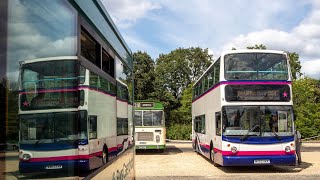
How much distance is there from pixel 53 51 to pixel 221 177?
471 inches

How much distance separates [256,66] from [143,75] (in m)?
42.5

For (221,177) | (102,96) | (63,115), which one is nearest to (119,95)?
(102,96)

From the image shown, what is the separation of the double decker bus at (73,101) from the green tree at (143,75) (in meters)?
51.1

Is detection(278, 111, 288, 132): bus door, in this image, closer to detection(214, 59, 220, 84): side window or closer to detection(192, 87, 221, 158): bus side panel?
detection(192, 87, 221, 158): bus side panel

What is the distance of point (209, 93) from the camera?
17422 millimetres

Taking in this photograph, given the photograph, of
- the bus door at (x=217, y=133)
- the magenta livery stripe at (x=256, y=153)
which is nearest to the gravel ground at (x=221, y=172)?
the magenta livery stripe at (x=256, y=153)

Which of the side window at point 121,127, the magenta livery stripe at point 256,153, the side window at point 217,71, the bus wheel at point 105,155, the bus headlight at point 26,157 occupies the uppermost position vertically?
the side window at point 217,71

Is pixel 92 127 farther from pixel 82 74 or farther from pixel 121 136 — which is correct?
pixel 121 136

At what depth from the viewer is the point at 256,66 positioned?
1459 cm

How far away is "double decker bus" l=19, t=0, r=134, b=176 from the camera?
200 centimetres

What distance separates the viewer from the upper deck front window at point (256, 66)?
1442 centimetres

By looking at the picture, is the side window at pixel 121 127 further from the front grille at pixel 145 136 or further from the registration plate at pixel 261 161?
the front grille at pixel 145 136

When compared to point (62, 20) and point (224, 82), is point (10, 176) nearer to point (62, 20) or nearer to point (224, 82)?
point (62, 20)

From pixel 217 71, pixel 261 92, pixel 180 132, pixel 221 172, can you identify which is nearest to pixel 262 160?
pixel 221 172
